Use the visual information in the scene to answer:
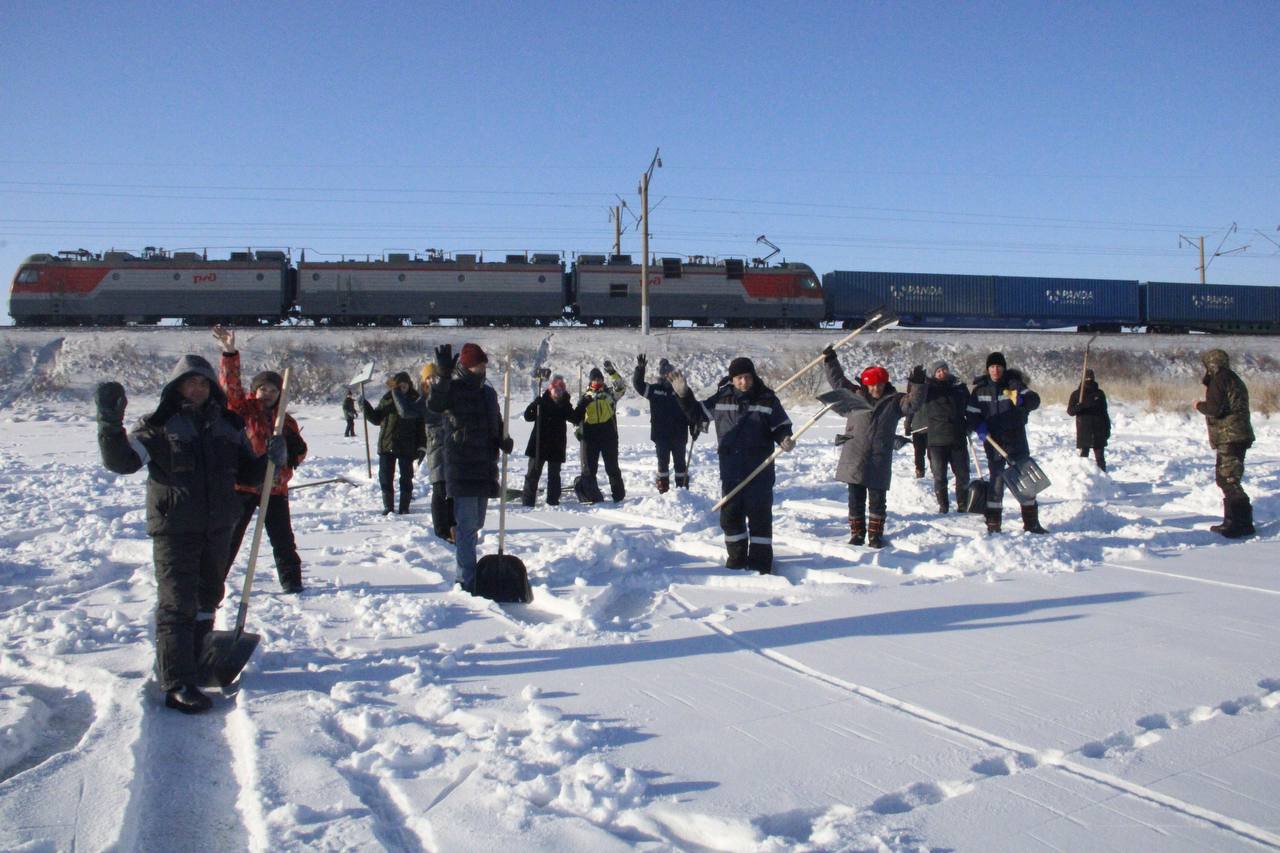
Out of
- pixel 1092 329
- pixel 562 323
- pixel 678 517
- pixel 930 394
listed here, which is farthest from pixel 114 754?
pixel 1092 329

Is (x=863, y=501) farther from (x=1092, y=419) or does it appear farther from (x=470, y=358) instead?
(x=1092, y=419)

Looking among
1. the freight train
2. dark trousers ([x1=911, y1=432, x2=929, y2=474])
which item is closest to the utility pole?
the freight train

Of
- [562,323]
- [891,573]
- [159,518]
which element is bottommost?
[891,573]

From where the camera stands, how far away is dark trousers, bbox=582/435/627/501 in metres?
9.94

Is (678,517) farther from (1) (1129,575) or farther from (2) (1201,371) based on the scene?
(2) (1201,371)

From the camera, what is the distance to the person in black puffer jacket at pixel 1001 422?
736 cm

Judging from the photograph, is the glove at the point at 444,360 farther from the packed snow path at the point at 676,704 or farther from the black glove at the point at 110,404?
the black glove at the point at 110,404

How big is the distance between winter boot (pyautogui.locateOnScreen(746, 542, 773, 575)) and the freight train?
28.2 m

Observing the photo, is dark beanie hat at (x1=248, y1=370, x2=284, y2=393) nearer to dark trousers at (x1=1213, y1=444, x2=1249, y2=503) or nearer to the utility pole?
dark trousers at (x1=1213, y1=444, x2=1249, y2=503)

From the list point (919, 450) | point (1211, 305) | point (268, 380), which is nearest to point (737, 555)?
point (268, 380)

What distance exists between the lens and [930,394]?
879 cm

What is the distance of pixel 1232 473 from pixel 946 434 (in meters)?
2.39

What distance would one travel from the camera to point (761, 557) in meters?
6.10

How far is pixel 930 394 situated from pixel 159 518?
23.3ft
